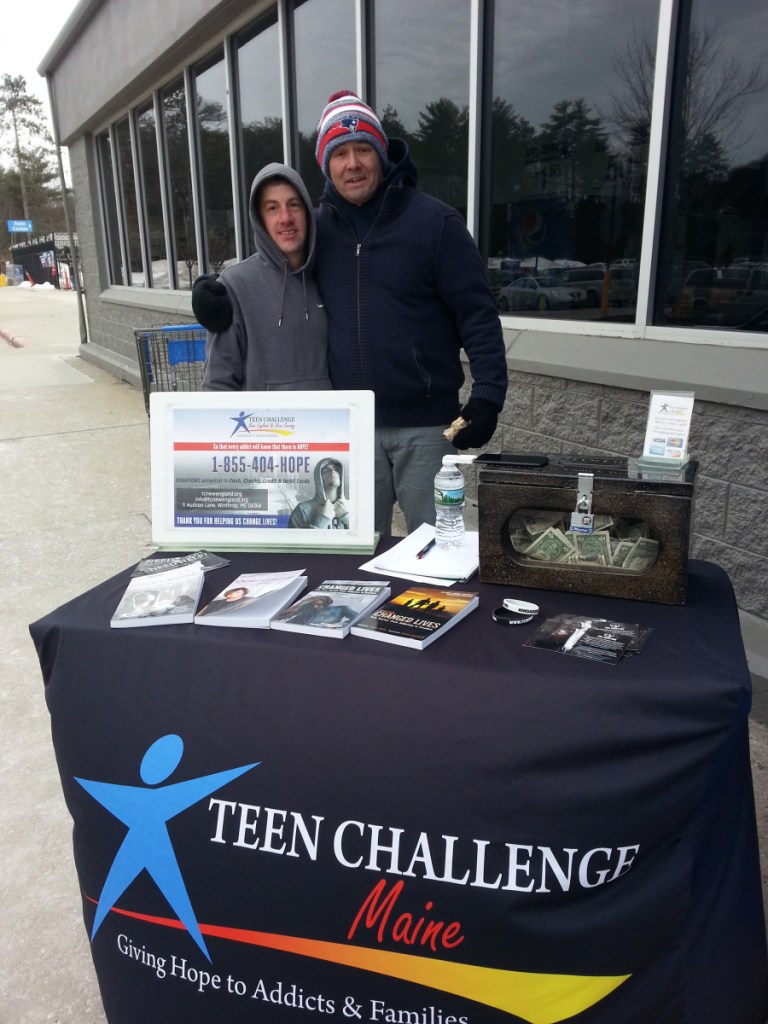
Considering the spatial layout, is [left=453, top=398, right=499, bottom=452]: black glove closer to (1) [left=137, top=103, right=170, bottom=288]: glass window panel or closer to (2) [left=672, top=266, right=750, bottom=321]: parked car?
(2) [left=672, top=266, right=750, bottom=321]: parked car

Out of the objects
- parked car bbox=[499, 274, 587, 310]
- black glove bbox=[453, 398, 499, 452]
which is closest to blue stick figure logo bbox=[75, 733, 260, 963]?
black glove bbox=[453, 398, 499, 452]

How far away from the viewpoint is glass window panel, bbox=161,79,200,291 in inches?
333

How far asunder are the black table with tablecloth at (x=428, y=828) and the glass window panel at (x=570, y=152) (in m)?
2.67

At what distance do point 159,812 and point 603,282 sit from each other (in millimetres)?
3251

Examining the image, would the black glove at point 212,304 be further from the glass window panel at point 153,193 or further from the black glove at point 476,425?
the glass window panel at point 153,193

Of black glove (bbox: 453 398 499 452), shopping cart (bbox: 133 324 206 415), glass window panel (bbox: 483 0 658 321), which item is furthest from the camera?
shopping cart (bbox: 133 324 206 415)

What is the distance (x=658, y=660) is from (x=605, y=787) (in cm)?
24

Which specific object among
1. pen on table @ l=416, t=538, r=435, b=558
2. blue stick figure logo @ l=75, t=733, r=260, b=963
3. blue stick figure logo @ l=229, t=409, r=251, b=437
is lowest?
blue stick figure logo @ l=75, t=733, r=260, b=963

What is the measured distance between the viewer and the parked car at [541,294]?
4.00 meters

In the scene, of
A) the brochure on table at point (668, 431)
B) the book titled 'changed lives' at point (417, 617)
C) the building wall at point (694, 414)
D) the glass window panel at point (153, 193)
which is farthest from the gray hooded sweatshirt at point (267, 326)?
the glass window panel at point (153, 193)

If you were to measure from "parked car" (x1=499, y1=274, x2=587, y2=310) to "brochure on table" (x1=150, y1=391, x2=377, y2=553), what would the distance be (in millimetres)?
2486

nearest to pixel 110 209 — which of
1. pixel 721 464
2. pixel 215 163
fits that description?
pixel 215 163

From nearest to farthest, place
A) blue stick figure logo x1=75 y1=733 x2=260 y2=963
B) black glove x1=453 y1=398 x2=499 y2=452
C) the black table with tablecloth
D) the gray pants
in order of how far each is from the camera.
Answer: the black table with tablecloth
blue stick figure logo x1=75 y1=733 x2=260 y2=963
black glove x1=453 y1=398 x2=499 y2=452
the gray pants

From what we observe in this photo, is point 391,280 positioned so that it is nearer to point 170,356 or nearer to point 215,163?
point 170,356
